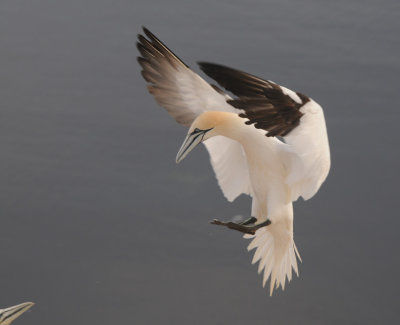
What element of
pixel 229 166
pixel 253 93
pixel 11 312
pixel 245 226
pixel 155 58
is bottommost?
pixel 11 312

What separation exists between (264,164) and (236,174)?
358 mm

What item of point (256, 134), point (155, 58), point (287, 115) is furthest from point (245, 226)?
point (155, 58)

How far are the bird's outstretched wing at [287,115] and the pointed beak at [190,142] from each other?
146mm

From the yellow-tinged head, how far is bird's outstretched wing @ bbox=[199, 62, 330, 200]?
14cm

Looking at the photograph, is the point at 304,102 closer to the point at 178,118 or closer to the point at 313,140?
the point at 313,140

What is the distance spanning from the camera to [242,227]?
6.65 feet

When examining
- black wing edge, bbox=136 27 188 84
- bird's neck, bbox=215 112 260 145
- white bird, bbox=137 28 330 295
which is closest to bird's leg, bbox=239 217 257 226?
white bird, bbox=137 28 330 295

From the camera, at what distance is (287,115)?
1804 mm

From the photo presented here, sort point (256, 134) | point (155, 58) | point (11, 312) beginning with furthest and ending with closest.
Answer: point (11, 312), point (155, 58), point (256, 134)

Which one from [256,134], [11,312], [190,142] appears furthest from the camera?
[11,312]

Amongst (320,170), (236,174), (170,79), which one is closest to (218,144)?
(236,174)

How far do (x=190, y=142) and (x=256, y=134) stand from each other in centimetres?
19

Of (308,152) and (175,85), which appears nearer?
(308,152)

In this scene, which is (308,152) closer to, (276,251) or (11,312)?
(276,251)
